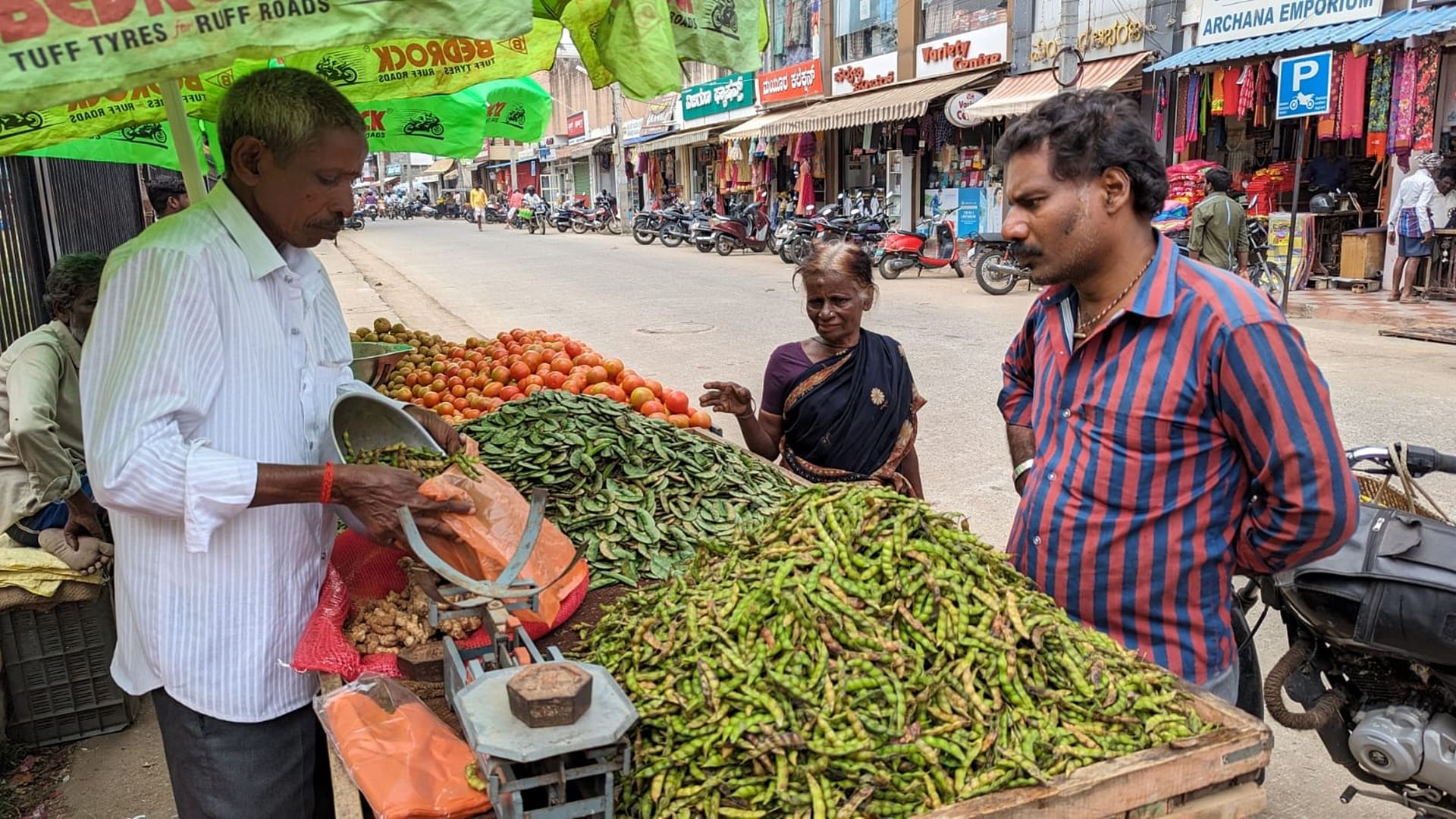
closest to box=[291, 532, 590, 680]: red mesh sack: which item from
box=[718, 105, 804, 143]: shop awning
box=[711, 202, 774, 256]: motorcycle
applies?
box=[711, 202, 774, 256]: motorcycle

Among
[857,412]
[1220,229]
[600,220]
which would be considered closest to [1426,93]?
[1220,229]

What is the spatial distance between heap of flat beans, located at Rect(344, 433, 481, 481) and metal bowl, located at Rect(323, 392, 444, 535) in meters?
0.03

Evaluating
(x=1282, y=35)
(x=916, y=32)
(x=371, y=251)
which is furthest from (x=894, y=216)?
(x=371, y=251)

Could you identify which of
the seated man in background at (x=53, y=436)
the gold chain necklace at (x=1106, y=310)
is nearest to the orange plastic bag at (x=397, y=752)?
the gold chain necklace at (x=1106, y=310)

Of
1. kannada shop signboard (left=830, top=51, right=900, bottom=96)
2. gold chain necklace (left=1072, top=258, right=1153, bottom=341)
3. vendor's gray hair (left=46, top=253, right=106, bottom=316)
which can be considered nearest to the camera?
gold chain necklace (left=1072, top=258, right=1153, bottom=341)

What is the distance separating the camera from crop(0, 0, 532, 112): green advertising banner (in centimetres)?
136

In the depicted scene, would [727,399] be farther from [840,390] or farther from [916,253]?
[916,253]

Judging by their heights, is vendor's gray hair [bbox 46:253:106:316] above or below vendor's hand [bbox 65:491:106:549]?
above

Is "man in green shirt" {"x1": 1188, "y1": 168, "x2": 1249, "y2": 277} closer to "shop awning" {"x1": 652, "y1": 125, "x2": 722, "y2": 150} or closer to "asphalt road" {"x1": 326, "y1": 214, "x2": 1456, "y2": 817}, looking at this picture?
"asphalt road" {"x1": 326, "y1": 214, "x2": 1456, "y2": 817}

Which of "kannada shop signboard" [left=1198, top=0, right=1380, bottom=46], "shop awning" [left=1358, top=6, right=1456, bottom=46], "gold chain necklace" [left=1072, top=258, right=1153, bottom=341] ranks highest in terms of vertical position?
"kannada shop signboard" [left=1198, top=0, right=1380, bottom=46]

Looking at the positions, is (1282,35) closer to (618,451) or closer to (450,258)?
(618,451)

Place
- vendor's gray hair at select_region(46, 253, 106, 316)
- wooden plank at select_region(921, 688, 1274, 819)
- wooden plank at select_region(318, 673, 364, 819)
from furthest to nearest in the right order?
1. vendor's gray hair at select_region(46, 253, 106, 316)
2. wooden plank at select_region(318, 673, 364, 819)
3. wooden plank at select_region(921, 688, 1274, 819)

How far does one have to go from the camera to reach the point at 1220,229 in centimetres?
1102

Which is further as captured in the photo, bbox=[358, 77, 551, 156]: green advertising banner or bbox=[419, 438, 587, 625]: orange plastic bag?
bbox=[358, 77, 551, 156]: green advertising banner
